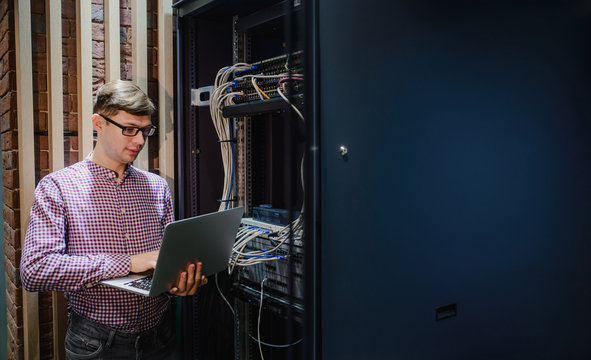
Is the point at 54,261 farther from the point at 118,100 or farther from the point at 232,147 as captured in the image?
the point at 232,147

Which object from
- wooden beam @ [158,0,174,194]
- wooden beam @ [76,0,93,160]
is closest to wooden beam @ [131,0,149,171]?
wooden beam @ [158,0,174,194]

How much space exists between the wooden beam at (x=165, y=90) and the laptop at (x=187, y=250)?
82 centimetres

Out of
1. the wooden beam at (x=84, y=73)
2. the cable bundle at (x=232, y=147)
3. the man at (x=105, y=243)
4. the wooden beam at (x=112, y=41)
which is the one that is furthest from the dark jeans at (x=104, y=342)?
the wooden beam at (x=112, y=41)

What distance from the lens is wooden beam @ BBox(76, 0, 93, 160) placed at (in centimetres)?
193

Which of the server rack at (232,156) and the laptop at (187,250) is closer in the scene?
the laptop at (187,250)

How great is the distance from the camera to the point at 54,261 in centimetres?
130

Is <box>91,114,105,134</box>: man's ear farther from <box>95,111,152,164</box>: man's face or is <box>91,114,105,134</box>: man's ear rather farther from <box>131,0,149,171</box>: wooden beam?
<box>131,0,149,171</box>: wooden beam

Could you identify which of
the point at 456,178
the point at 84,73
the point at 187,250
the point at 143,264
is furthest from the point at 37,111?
the point at 456,178

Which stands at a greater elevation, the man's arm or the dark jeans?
the man's arm

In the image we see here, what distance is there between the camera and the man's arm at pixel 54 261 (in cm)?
130

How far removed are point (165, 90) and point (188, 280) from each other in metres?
1.13

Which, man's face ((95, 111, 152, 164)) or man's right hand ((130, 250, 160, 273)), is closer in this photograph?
man's right hand ((130, 250, 160, 273))

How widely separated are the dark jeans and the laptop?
0.73ft

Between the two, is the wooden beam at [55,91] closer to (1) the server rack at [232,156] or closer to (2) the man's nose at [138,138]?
(1) the server rack at [232,156]
